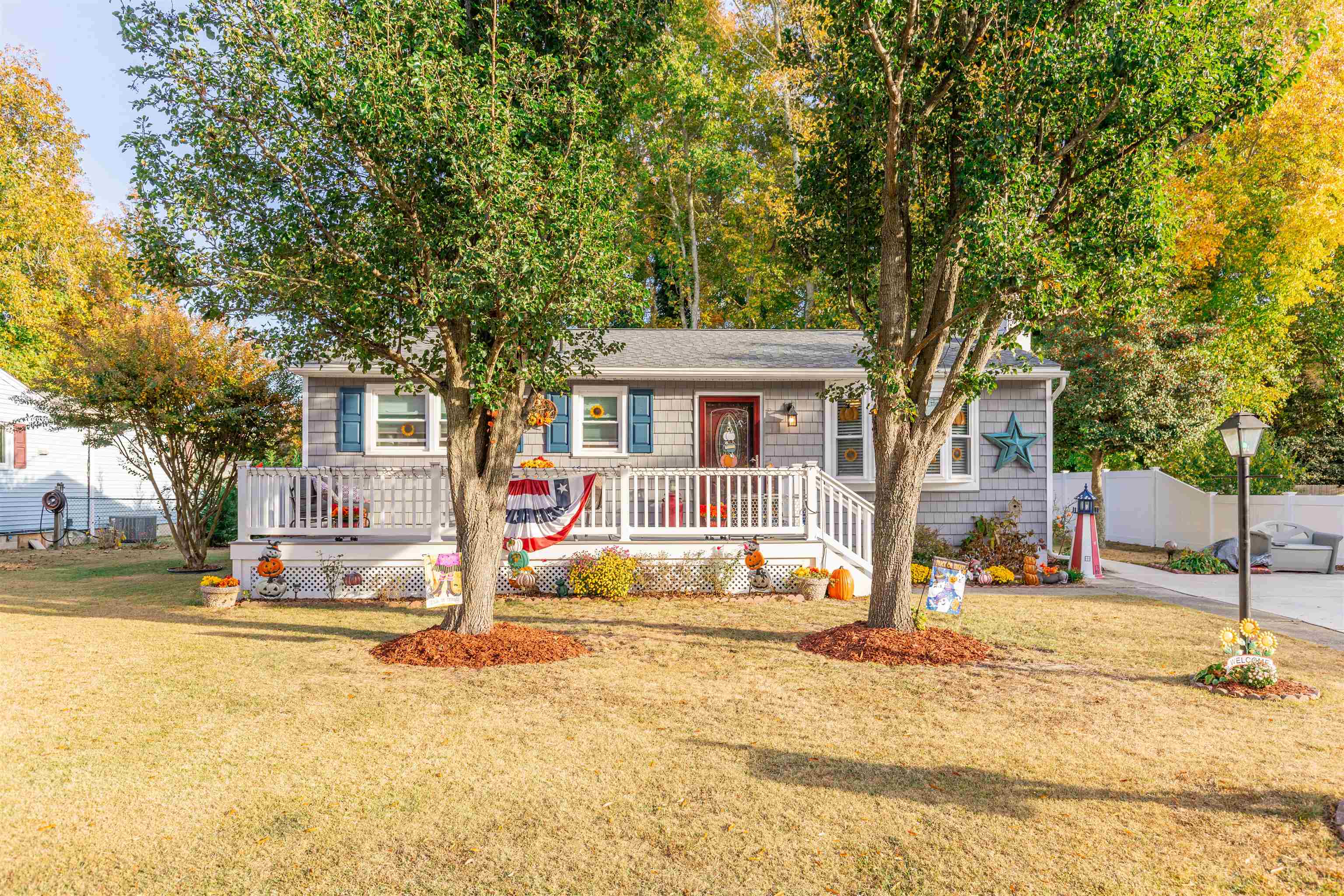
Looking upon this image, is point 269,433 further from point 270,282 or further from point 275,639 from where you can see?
point 270,282

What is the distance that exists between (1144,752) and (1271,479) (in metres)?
14.5

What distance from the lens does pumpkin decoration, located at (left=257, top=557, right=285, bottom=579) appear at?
981cm

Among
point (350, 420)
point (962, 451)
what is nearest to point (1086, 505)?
point (962, 451)

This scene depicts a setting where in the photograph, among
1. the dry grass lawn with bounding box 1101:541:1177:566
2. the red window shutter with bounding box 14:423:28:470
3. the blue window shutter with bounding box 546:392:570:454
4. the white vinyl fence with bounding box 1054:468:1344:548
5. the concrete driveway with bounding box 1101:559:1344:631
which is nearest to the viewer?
the concrete driveway with bounding box 1101:559:1344:631

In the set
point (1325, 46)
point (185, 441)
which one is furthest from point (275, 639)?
point (1325, 46)

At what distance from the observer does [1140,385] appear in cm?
1633

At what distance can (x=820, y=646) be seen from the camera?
741 cm

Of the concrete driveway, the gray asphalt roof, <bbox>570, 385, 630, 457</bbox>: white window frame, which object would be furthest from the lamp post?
→ <bbox>570, 385, 630, 457</bbox>: white window frame

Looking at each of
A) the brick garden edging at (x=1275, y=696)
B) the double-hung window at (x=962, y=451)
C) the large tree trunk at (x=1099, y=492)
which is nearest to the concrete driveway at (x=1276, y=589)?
the double-hung window at (x=962, y=451)

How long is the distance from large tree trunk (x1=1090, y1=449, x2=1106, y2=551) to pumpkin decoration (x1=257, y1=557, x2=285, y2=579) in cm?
1526

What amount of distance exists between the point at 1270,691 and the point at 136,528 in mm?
21887

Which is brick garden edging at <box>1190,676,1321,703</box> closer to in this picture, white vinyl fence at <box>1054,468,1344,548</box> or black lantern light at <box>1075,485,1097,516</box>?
black lantern light at <box>1075,485,1097,516</box>

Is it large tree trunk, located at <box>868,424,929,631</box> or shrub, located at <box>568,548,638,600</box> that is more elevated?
large tree trunk, located at <box>868,424,929,631</box>

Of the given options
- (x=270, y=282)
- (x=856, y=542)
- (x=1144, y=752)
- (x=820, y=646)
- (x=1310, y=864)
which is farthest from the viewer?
(x=856, y=542)
